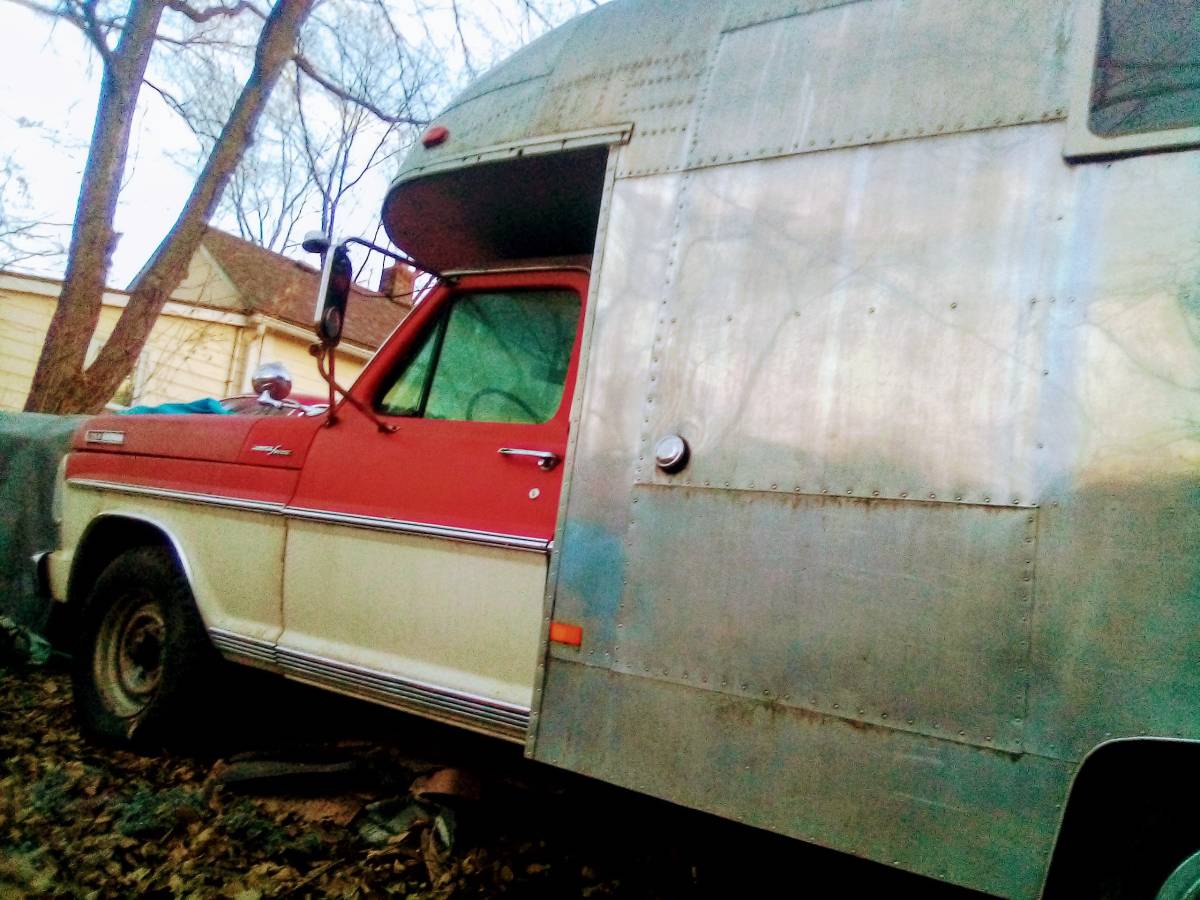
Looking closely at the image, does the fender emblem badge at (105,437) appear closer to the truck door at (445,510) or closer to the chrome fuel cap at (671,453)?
the truck door at (445,510)

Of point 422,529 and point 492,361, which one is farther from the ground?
point 492,361

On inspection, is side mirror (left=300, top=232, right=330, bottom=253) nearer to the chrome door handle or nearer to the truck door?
the truck door

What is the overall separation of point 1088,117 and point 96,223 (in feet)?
33.8

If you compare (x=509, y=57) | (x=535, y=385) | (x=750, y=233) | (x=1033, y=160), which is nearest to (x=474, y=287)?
(x=535, y=385)

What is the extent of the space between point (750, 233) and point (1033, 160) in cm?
70

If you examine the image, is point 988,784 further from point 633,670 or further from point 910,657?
point 633,670

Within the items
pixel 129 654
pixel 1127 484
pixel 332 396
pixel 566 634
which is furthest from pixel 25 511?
pixel 1127 484

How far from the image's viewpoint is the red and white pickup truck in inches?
109

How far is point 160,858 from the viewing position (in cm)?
297

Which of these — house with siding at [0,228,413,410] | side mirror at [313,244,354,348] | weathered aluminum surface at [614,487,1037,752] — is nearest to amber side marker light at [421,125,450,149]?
side mirror at [313,244,354,348]

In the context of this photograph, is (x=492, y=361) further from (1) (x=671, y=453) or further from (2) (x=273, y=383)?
(2) (x=273, y=383)

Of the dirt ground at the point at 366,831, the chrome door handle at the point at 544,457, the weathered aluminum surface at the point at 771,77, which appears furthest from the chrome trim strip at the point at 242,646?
the weathered aluminum surface at the point at 771,77

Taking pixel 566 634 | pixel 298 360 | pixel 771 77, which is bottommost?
pixel 566 634

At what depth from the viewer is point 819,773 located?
2037mm
